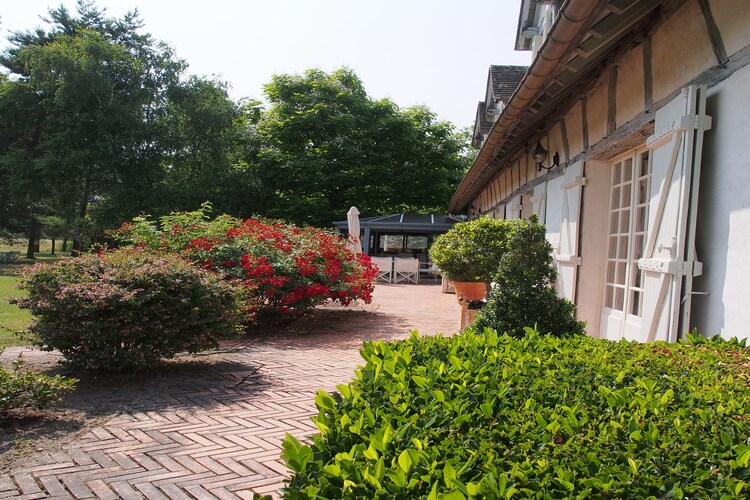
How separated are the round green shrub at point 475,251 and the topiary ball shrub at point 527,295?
412 centimetres

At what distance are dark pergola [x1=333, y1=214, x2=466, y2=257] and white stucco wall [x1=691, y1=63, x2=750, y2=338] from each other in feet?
57.0

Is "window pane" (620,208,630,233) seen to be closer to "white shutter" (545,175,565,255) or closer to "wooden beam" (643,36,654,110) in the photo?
"white shutter" (545,175,565,255)

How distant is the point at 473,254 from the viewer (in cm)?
874

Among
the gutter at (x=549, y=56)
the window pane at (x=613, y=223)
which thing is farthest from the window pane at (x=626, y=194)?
the gutter at (x=549, y=56)

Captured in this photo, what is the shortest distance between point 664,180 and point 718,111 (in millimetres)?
570

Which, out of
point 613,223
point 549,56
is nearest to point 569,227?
point 613,223

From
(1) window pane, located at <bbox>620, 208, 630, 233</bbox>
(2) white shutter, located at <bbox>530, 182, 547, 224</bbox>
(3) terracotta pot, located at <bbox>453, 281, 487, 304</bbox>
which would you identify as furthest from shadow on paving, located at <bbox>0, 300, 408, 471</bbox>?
(1) window pane, located at <bbox>620, 208, 630, 233</bbox>

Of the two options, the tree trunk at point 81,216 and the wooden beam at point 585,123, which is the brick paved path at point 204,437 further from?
the tree trunk at point 81,216

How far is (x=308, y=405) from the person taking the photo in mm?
4336

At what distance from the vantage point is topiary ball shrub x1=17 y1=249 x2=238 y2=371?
185 inches

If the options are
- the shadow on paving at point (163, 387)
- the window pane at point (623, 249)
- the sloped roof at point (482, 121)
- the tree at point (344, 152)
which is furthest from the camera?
the tree at point (344, 152)

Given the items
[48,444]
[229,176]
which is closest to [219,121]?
[229,176]

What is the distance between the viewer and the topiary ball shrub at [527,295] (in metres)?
4.23

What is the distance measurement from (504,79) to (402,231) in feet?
32.4
